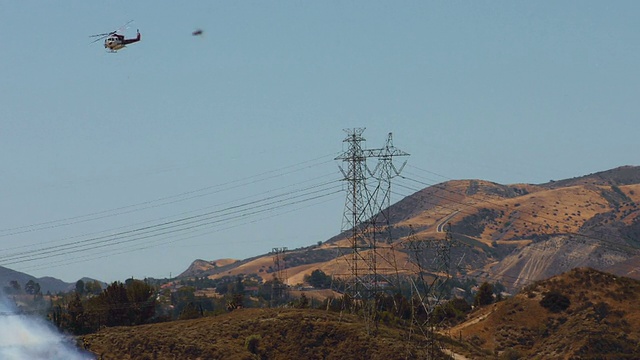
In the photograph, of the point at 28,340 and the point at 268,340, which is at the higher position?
the point at 28,340

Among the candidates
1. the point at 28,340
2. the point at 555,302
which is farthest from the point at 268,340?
the point at 555,302

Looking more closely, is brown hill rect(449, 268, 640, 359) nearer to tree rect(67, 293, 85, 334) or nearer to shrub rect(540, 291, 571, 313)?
shrub rect(540, 291, 571, 313)

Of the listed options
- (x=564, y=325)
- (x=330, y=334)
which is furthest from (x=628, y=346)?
(x=330, y=334)

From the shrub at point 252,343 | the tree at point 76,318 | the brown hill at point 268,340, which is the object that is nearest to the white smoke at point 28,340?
the brown hill at point 268,340

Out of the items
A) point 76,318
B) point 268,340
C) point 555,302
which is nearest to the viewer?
point 268,340

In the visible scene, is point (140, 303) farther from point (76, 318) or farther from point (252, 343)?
point (252, 343)

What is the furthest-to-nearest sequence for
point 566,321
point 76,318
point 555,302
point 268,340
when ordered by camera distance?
1. point 555,302
2. point 566,321
3. point 76,318
4. point 268,340

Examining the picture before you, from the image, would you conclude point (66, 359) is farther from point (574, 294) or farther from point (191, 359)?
point (574, 294)
